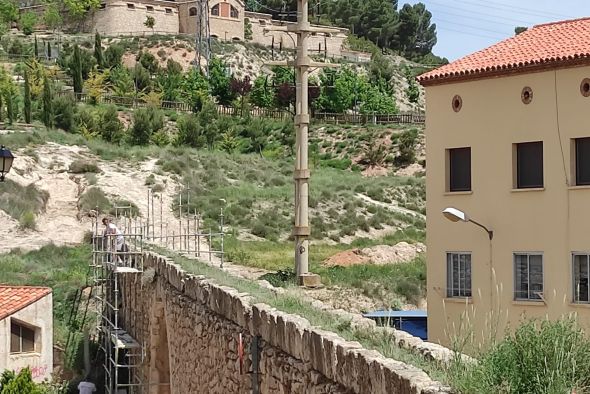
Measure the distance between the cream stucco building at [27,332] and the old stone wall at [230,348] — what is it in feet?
9.84

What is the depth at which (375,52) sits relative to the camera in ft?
309

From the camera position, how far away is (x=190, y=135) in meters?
50.6

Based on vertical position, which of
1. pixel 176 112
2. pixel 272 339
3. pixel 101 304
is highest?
pixel 176 112

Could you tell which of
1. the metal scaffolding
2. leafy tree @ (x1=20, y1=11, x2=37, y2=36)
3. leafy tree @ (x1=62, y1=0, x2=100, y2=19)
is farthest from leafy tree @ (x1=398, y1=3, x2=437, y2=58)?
the metal scaffolding

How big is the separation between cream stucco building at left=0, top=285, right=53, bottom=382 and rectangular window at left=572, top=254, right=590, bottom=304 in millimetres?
10935

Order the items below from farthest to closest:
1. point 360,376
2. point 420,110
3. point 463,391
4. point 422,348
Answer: point 420,110, point 422,348, point 360,376, point 463,391

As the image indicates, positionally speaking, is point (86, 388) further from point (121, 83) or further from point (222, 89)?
point (222, 89)

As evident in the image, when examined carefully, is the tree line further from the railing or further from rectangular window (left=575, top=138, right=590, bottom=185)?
rectangular window (left=575, top=138, right=590, bottom=185)

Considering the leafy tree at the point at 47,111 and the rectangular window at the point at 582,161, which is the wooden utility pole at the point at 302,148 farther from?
the leafy tree at the point at 47,111

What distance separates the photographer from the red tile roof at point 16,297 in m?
21.2

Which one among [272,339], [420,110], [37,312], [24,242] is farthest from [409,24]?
[272,339]

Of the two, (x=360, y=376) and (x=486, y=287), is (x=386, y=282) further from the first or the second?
(x=360, y=376)

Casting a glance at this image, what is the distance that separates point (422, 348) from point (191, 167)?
34948 millimetres

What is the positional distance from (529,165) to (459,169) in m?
1.75
